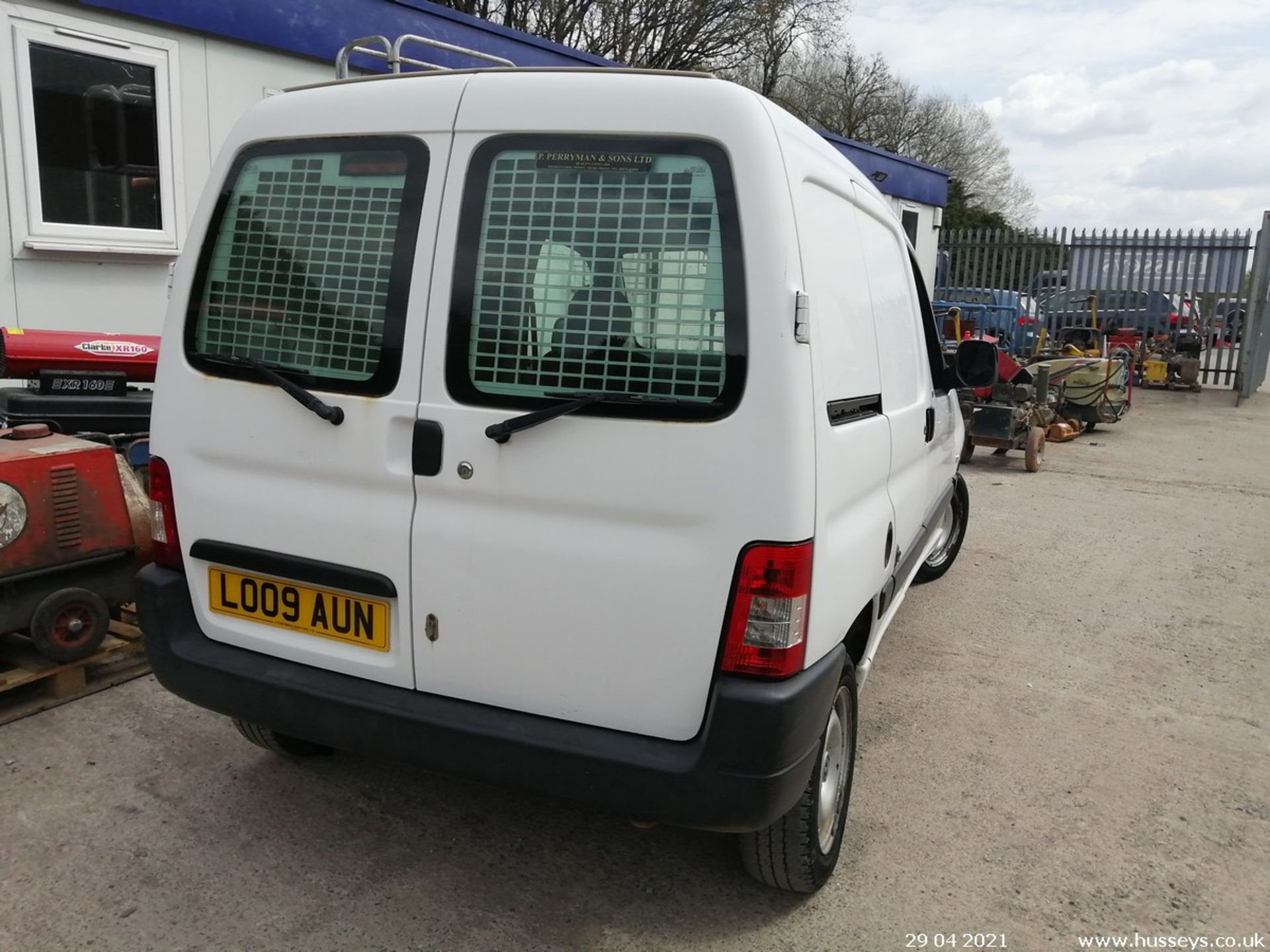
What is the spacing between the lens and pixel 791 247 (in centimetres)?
222

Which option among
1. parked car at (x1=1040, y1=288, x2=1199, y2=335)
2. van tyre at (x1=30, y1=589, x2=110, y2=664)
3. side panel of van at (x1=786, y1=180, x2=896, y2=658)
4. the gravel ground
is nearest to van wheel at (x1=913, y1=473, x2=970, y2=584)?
the gravel ground

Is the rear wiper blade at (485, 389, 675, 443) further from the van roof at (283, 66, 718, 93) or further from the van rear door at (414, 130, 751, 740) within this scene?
the van roof at (283, 66, 718, 93)

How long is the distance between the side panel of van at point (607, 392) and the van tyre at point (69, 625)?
6.31ft

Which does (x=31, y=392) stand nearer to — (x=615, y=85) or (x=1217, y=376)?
(x=615, y=85)

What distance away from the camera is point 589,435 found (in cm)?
225

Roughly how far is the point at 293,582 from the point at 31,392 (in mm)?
2734

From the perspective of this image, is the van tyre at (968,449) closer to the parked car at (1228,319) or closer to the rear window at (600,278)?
the rear window at (600,278)

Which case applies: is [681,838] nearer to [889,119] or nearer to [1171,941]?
[1171,941]

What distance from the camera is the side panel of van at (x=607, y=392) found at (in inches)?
85.8

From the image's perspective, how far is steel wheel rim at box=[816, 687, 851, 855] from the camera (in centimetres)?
272

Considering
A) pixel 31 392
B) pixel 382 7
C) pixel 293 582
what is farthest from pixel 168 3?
pixel 293 582

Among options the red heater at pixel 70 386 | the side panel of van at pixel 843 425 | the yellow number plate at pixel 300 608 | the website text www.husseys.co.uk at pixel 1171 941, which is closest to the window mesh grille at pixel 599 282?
the side panel of van at pixel 843 425

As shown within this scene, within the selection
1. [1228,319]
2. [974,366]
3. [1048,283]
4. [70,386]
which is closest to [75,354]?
[70,386]

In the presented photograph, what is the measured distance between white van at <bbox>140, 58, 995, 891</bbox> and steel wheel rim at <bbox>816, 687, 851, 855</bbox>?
0.02 metres
